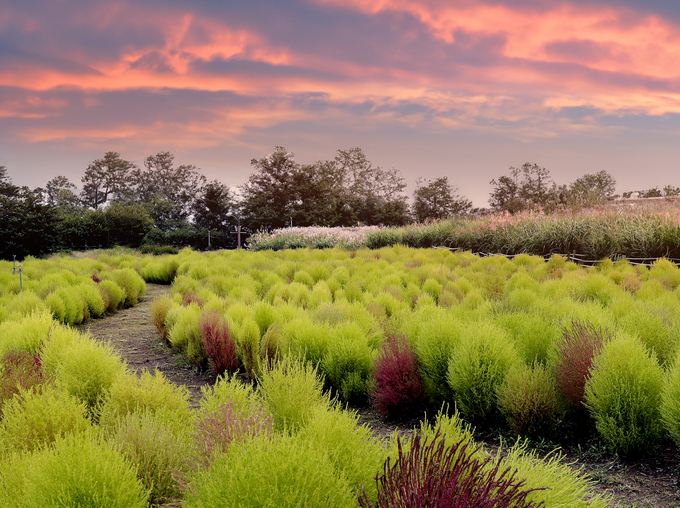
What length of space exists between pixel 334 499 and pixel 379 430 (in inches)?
79.5

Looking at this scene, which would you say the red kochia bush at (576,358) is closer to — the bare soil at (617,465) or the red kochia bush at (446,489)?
the bare soil at (617,465)

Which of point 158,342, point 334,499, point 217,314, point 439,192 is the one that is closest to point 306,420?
point 334,499

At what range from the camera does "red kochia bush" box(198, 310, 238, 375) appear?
4.52 meters

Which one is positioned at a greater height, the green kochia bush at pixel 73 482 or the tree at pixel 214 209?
the tree at pixel 214 209

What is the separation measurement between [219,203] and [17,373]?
126 ft

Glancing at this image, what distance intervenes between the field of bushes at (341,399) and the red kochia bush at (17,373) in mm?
18

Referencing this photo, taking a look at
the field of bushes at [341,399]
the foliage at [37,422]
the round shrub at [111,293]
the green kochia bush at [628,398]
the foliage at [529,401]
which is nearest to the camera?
the field of bushes at [341,399]

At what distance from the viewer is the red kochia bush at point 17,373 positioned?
266 cm

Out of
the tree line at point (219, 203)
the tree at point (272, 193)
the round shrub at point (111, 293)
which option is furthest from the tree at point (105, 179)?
the round shrub at point (111, 293)

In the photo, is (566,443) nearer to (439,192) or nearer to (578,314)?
(578,314)

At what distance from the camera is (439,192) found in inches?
1791

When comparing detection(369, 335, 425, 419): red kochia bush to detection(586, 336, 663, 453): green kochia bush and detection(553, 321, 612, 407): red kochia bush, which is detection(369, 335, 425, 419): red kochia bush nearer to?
detection(553, 321, 612, 407): red kochia bush

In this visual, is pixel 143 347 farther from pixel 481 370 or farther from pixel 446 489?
pixel 446 489

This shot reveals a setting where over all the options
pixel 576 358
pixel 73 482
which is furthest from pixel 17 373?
pixel 576 358
